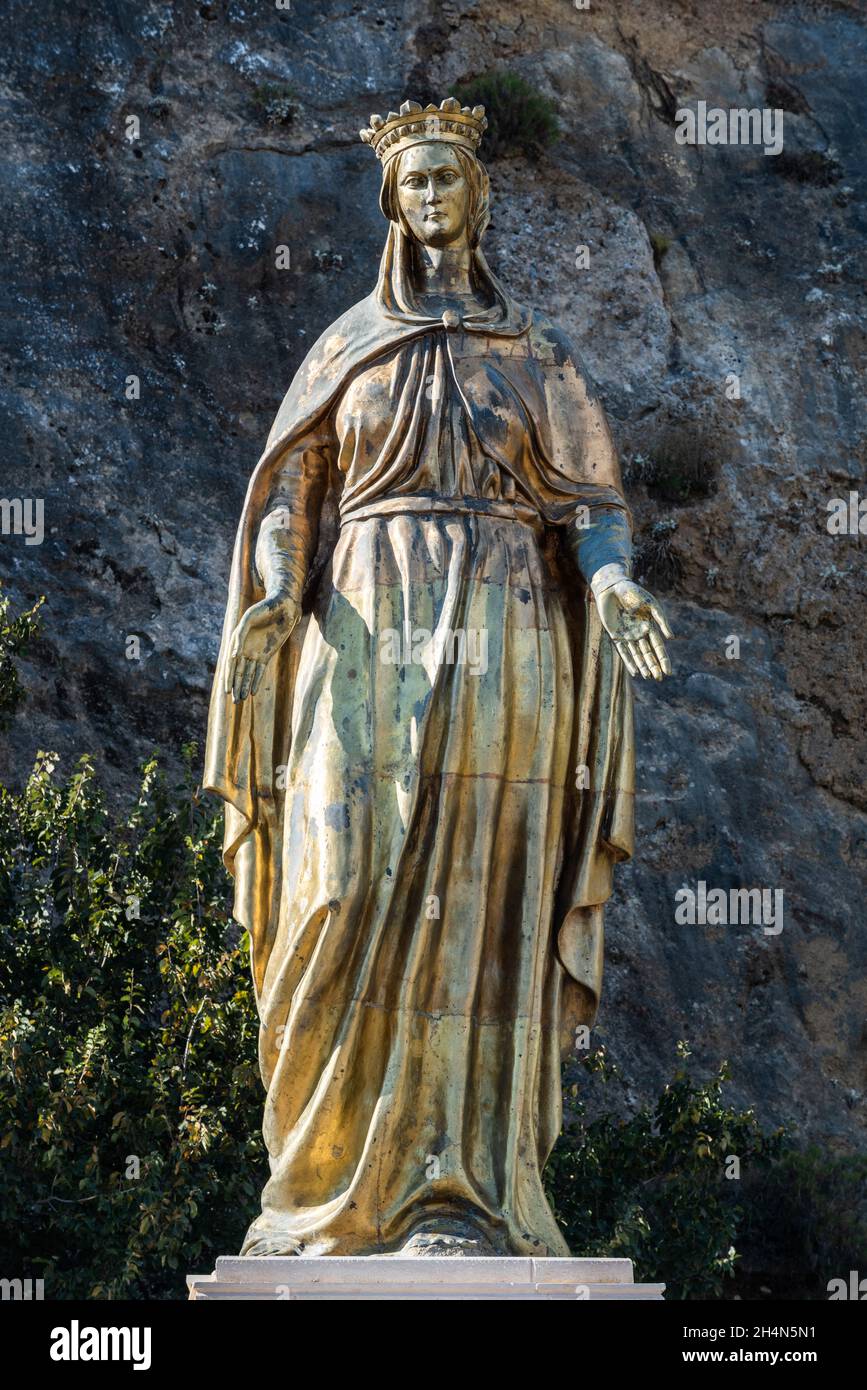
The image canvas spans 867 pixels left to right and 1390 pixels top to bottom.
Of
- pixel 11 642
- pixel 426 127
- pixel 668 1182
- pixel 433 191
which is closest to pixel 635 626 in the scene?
pixel 433 191

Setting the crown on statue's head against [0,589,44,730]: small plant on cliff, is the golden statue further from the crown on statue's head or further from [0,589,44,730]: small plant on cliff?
[0,589,44,730]: small plant on cliff

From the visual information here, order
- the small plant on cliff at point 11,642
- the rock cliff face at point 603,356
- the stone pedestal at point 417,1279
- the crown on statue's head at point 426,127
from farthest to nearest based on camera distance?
the rock cliff face at point 603,356 < the small plant on cliff at point 11,642 < the crown on statue's head at point 426,127 < the stone pedestal at point 417,1279

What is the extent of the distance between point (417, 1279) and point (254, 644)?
7.24 ft

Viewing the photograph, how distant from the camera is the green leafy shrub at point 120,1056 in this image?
43.5 ft

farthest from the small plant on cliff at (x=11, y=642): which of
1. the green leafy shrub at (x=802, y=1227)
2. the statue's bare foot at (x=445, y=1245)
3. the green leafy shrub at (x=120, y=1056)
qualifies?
the statue's bare foot at (x=445, y=1245)

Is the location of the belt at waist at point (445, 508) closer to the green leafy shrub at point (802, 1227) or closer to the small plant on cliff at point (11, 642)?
the small plant on cliff at point (11, 642)

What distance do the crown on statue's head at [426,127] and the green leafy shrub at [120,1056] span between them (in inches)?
225

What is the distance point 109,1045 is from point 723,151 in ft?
48.9

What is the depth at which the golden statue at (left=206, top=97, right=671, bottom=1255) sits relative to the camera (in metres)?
8.14

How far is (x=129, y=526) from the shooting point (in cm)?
2105

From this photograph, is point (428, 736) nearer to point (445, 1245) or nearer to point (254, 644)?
point (254, 644)

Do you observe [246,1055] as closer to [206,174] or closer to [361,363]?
[361,363]

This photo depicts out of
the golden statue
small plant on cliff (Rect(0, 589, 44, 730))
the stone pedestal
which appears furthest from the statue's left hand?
small plant on cliff (Rect(0, 589, 44, 730))

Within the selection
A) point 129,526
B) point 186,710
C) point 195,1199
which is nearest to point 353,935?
point 195,1199
